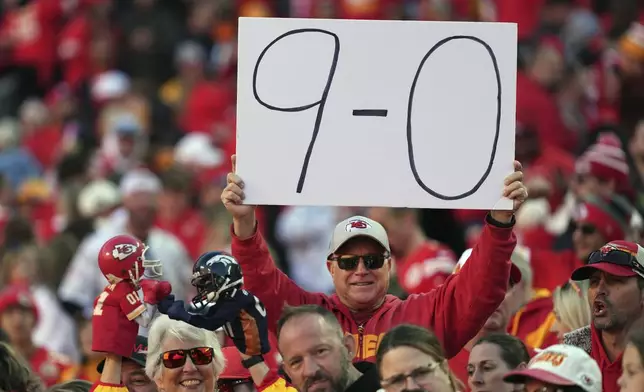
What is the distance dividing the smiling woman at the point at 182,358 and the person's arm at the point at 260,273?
2.10 ft

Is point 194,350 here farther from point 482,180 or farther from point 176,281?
point 176,281

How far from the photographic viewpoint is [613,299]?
6.34 m

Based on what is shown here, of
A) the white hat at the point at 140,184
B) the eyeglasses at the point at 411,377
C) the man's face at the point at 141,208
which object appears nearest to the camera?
the eyeglasses at the point at 411,377

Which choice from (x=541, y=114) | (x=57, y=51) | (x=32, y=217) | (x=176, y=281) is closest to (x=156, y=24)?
(x=57, y=51)

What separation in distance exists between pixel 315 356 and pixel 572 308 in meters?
1.63

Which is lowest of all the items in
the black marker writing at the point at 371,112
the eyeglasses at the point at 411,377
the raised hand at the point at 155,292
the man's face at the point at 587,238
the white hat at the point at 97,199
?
the eyeglasses at the point at 411,377

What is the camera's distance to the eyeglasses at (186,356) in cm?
594

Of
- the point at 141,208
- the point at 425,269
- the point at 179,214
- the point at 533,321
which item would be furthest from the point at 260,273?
the point at 179,214

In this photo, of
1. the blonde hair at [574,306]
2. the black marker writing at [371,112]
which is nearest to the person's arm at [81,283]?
the blonde hair at [574,306]

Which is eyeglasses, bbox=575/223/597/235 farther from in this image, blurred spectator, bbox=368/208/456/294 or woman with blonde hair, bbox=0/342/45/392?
woman with blonde hair, bbox=0/342/45/392

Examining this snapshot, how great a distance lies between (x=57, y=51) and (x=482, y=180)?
13.5 metres

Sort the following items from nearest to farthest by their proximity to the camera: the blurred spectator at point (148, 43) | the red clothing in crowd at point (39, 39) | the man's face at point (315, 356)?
the man's face at point (315, 356) < the blurred spectator at point (148, 43) < the red clothing in crowd at point (39, 39)

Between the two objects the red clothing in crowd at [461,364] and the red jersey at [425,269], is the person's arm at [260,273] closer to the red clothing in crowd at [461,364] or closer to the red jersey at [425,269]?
the red clothing in crowd at [461,364]

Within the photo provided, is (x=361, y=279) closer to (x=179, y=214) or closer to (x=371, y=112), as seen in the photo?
(x=371, y=112)
